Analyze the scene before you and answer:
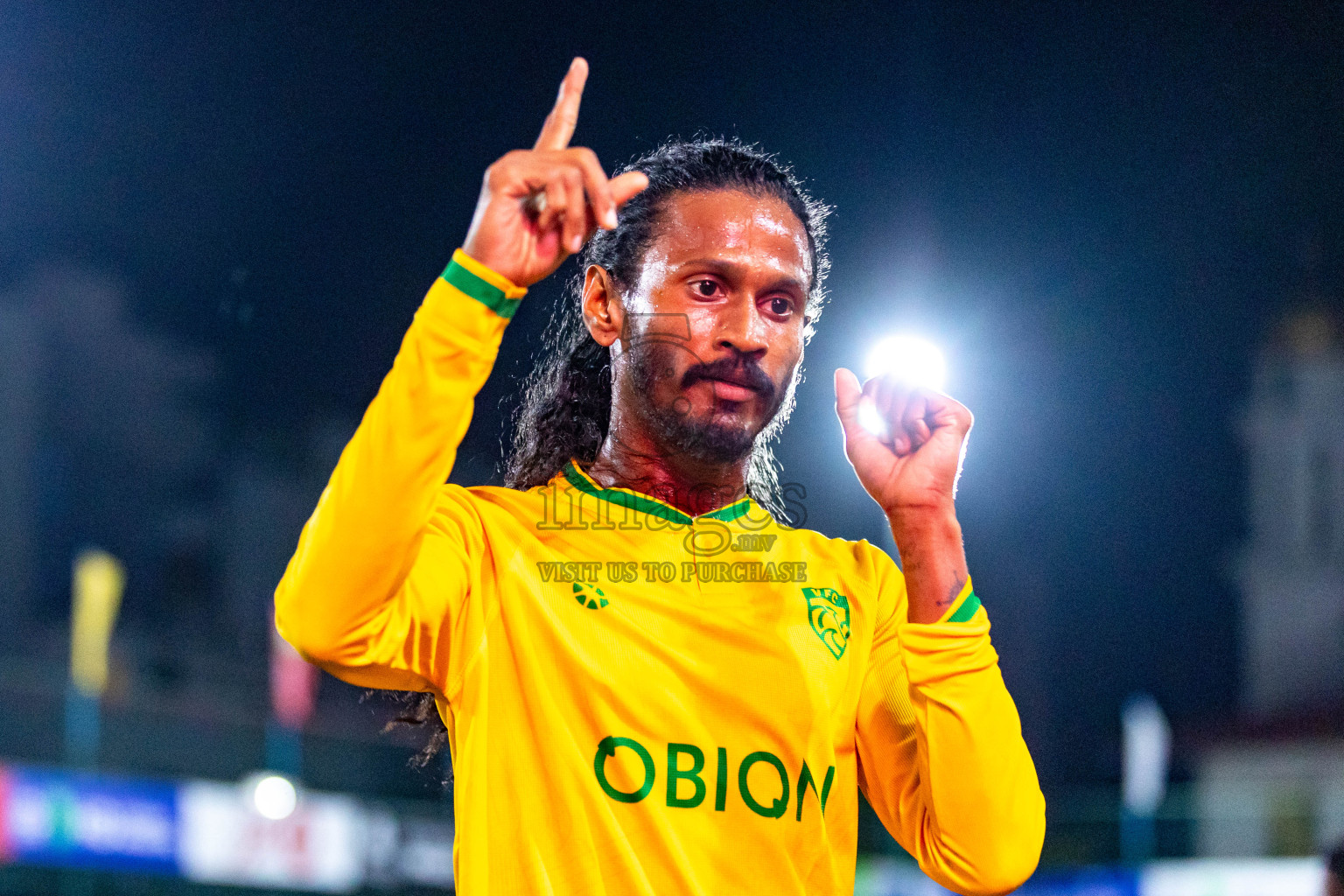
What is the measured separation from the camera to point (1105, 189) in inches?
428

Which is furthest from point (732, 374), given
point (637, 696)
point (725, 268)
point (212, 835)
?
point (212, 835)

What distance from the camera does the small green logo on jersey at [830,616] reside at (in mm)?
1896

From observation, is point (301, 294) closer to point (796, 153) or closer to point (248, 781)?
point (796, 153)

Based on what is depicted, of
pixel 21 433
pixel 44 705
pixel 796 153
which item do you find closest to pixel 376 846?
pixel 44 705

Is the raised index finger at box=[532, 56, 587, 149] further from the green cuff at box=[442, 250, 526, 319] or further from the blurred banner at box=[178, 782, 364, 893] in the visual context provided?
the blurred banner at box=[178, 782, 364, 893]

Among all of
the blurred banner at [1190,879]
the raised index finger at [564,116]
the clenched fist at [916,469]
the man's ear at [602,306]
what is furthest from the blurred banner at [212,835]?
the raised index finger at [564,116]

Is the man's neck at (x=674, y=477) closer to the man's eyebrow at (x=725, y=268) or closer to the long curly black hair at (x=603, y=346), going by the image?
the long curly black hair at (x=603, y=346)

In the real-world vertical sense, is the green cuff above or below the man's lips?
above

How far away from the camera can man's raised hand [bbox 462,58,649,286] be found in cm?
148

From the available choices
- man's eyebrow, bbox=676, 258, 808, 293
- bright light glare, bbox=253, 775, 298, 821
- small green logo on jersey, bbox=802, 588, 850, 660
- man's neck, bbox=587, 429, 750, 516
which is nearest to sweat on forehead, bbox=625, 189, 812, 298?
man's eyebrow, bbox=676, 258, 808, 293

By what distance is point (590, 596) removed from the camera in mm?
1786

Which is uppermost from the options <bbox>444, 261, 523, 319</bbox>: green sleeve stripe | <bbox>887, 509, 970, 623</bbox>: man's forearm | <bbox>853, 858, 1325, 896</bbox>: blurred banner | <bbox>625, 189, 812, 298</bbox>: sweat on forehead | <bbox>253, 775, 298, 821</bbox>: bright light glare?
<bbox>625, 189, 812, 298</bbox>: sweat on forehead

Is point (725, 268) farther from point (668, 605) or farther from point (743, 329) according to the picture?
point (668, 605)

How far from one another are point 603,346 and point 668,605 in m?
0.77
